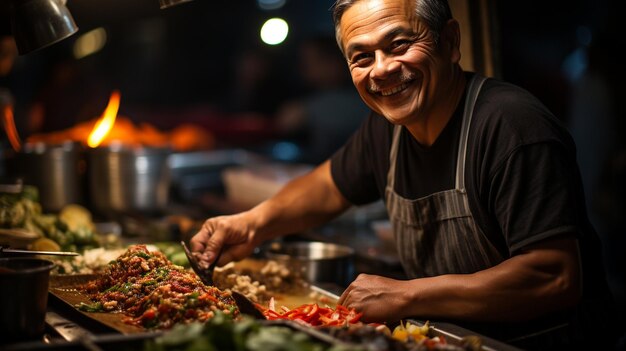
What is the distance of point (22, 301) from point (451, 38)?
2116mm

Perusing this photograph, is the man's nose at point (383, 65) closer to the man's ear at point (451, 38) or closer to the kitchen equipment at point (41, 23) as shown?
the man's ear at point (451, 38)

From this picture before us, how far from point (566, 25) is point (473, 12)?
31.6 feet

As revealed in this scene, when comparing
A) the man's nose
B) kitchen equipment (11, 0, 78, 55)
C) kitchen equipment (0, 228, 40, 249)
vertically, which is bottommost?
kitchen equipment (0, 228, 40, 249)

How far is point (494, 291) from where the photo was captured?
8.90ft

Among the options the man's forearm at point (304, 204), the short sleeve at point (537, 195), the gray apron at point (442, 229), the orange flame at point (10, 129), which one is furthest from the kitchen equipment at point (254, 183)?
the short sleeve at point (537, 195)

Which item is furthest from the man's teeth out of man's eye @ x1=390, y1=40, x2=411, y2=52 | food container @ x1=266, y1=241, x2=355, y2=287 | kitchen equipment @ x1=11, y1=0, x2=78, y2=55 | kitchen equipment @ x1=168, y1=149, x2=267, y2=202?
kitchen equipment @ x1=168, y1=149, x2=267, y2=202

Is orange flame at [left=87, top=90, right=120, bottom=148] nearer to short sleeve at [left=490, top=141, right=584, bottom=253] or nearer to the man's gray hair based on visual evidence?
the man's gray hair

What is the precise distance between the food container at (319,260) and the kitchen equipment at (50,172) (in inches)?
81.5

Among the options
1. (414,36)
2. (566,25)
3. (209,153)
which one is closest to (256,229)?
(414,36)

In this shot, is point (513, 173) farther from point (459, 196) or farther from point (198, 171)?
point (198, 171)

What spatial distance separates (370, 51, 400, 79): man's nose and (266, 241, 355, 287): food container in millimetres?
1170

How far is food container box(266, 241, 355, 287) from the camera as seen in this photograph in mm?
3771

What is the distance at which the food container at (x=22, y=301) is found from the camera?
2.40 meters

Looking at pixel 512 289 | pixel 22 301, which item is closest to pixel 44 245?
pixel 22 301
